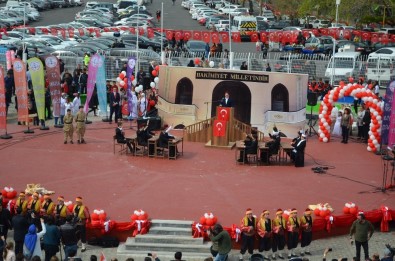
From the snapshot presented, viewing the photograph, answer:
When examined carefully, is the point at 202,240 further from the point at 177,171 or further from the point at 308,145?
the point at 308,145

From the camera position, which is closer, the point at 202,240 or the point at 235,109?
the point at 202,240

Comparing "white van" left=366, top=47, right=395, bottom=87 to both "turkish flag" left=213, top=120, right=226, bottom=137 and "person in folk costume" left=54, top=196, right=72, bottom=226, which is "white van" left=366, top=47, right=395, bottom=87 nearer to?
"turkish flag" left=213, top=120, right=226, bottom=137

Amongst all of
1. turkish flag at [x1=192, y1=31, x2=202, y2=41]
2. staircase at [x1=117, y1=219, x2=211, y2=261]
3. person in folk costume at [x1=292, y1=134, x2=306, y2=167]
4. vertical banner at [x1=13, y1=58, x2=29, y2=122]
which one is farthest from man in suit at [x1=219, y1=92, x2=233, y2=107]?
turkish flag at [x1=192, y1=31, x2=202, y2=41]

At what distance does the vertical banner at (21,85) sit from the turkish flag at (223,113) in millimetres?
7062

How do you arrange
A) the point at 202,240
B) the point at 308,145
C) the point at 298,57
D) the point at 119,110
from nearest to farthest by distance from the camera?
the point at 202,240
the point at 308,145
the point at 119,110
the point at 298,57

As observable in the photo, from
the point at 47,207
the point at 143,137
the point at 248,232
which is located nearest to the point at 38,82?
the point at 143,137

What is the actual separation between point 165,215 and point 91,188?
3.20 meters

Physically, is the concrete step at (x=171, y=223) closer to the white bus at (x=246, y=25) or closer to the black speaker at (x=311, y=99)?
the black speaker at (x=311, y=99)

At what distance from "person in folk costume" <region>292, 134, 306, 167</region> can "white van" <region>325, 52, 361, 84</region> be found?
14.9 meters

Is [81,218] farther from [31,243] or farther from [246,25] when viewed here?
[246,25]

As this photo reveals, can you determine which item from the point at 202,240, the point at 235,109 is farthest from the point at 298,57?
the point at 202,240

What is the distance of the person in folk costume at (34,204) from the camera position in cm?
2019

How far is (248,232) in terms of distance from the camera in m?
19.6

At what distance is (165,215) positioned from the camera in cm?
2155
